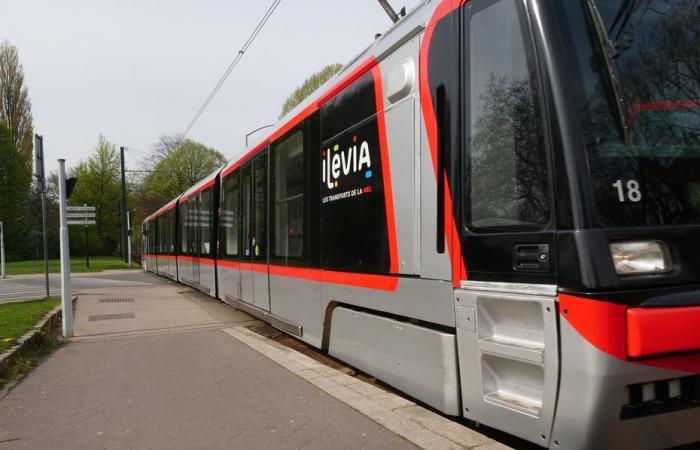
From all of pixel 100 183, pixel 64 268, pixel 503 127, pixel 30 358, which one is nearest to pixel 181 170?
pixel 100 183

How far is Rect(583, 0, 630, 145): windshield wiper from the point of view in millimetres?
2783

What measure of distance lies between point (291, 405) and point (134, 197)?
2318 inches

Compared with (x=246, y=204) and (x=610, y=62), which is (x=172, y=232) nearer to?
(x=246, y=204)

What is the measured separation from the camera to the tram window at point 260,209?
7914 mm

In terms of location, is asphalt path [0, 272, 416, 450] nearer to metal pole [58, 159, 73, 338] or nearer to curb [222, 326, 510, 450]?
curb [222, 326, 510, 450]

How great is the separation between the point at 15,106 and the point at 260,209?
190 feet

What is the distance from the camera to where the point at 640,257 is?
105 inches

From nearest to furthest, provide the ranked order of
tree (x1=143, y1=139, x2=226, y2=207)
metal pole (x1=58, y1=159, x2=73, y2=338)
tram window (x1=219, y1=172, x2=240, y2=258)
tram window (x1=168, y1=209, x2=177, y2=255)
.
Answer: metal pole (x1=58, y1=159, x2=73, y2=338), tram window (x1=219, y1=172, x2=240, y2=258), tram window (x1=168, y1=209, x2=177, y2=255), tree (x1=143, y1=139, x2=226, y2=207)

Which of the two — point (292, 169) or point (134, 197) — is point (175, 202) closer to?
point (292, 169)

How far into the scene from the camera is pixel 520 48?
3.00 meters

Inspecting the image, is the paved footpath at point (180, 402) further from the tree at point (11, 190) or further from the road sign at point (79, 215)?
the tree at point (11, 190)

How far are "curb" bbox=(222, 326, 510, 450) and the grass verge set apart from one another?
2.79 metres

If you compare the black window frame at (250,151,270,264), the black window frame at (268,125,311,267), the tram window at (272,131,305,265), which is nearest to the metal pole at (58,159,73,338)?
the black window frame at (250,151,270,264)

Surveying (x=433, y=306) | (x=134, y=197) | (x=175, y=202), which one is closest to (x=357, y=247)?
(x=433, y=306)
